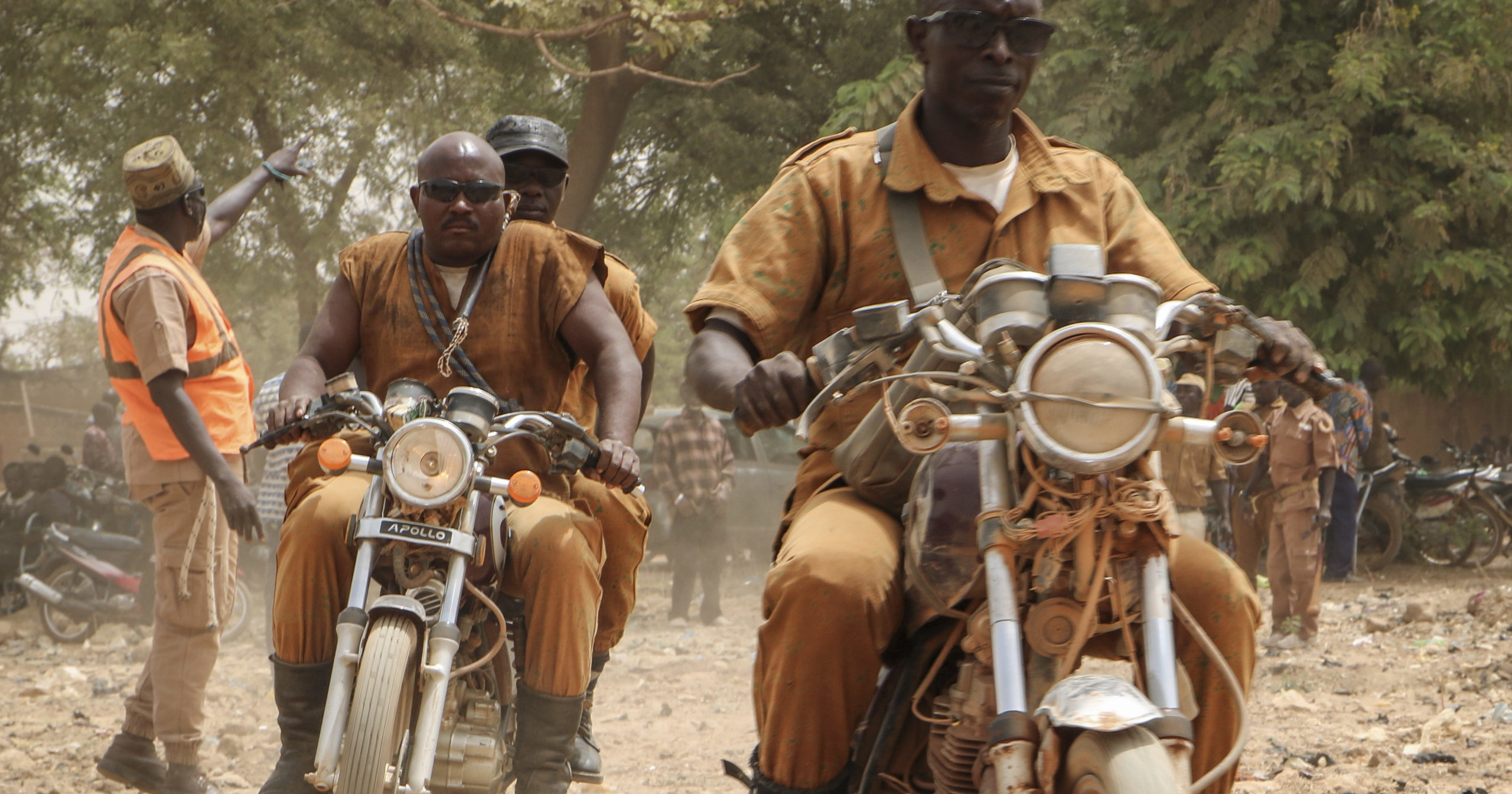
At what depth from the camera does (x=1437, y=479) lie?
14.0m

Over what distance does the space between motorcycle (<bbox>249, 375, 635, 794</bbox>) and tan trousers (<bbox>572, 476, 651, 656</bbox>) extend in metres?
0.51

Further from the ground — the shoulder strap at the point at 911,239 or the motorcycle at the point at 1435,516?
the motorcycle at the point at 1435,516

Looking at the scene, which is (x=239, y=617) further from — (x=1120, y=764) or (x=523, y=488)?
(x=1120, y=764)

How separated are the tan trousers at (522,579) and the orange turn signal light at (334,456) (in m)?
0.38

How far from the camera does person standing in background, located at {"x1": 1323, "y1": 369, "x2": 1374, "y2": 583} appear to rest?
491 inches

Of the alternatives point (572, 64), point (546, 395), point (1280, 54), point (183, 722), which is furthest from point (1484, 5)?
point (183, 722)

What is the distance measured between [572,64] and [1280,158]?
6255 mm

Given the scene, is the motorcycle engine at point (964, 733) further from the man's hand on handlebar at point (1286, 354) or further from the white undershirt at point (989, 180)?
the white undershirt at point (989, 180)

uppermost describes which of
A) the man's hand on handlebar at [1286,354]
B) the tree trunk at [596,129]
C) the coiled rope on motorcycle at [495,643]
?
the tree trunk at [596,129]

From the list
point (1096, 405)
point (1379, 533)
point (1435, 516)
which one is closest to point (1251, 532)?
point (1379, 533)

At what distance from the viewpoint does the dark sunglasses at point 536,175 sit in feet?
17.3

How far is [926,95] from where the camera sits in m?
3.04

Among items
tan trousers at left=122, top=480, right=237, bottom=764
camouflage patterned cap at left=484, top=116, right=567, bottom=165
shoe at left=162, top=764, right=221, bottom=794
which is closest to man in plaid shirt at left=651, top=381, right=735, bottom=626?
camouflage patterned cap at left=484, top=116, right=567, bottom=165

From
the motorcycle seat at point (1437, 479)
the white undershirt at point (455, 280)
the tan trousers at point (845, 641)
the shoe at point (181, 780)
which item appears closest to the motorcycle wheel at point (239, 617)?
the shoe at point (181, 780)
